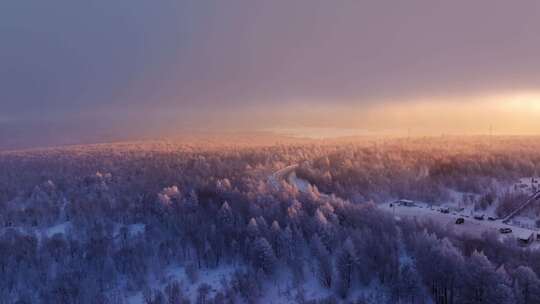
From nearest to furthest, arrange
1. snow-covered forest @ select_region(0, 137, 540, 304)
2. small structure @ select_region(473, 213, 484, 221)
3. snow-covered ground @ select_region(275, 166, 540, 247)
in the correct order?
1. snow-covered forest @ select_region(0, 137, 540, 304)
2. snow-covered ground @ select_region(275, 166, 540, 247)
3. small structure @ select_region(473, 213, 484, 221)

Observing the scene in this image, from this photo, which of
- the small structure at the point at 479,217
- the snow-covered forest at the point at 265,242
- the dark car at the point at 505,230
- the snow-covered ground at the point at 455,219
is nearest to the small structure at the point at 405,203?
the snow-covered ground at the point at 455,219

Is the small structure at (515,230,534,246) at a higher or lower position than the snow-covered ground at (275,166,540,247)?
higher

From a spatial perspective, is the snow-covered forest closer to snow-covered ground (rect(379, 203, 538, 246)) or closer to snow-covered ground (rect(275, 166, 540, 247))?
snow-covered ground (rect(275, 166, 540, 247))

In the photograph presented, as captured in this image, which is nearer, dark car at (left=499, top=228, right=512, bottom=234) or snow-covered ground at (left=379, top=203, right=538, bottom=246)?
dark car at (left=499, top=228, right=512, bottom=234)

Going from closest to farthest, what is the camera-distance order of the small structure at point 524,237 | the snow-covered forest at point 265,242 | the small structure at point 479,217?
the snow-covered forest at point 265,242
the small structure at point 524,237
the small structure at point 479,217

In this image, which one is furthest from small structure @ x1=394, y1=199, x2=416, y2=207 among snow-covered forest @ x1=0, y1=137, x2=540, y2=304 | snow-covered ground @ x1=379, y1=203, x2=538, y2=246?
snow-covered forest @ x1=0, y1=137, x2=540, y2=304

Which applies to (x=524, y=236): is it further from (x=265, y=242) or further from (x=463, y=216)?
(x=265, y=242)

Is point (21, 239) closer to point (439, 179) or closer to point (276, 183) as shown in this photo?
point (276, 183)

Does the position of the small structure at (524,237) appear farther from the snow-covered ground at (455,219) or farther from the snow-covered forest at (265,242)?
the snow-covered forest at (265,242)

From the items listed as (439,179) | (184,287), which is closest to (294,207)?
(184,287)

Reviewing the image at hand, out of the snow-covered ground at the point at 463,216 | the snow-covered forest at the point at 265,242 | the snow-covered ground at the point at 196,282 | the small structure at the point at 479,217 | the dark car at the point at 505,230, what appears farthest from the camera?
the small structure at the point at 479,217
